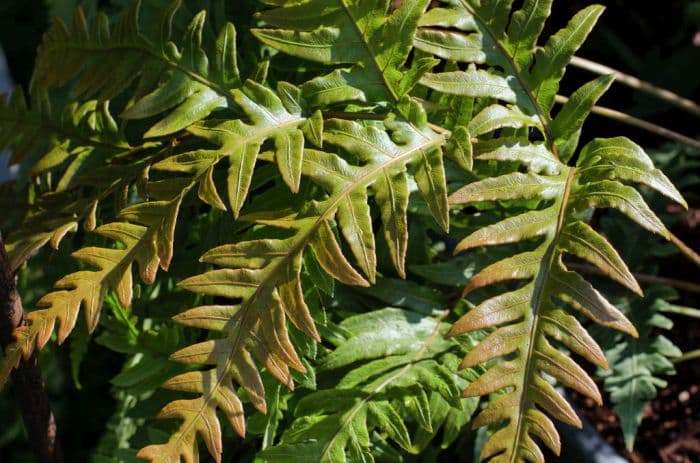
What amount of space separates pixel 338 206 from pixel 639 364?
0.64 m

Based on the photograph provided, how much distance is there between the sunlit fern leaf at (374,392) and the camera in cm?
98

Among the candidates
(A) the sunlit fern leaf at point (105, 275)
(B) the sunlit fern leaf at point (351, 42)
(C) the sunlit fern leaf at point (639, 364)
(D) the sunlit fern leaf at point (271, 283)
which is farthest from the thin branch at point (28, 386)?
(C) the sunlit fern leaf at point (639, 364)

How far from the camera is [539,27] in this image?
1.00 m

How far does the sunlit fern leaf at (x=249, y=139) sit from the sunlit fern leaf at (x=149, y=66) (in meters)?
0.04

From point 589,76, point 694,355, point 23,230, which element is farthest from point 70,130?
point 589,76

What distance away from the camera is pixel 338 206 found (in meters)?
0.89

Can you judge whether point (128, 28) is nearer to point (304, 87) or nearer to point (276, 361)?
point (304, 87)

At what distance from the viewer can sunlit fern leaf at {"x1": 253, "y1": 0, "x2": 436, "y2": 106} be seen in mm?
964

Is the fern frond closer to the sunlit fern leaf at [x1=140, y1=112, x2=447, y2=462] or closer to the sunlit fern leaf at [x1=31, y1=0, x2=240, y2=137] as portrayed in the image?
the sunlit fern leaf at [x1=140, y1=112, x2=447, y2=462]

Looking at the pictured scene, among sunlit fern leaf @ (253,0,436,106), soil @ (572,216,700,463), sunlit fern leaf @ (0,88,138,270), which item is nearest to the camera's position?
sunlit fern leaf @ (253,0,436,106)

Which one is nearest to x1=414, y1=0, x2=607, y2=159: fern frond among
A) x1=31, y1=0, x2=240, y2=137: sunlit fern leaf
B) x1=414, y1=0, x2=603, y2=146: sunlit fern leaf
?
x1=414, y1=0, x2=603, y2=146: sunlit fern leaf

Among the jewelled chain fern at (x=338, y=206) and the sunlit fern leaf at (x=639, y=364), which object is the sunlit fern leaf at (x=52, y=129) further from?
the sunlit fern leaf at (x=639, y=364)

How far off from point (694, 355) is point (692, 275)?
0.36m

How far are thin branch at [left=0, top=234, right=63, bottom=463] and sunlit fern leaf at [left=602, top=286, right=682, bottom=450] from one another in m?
0.83
